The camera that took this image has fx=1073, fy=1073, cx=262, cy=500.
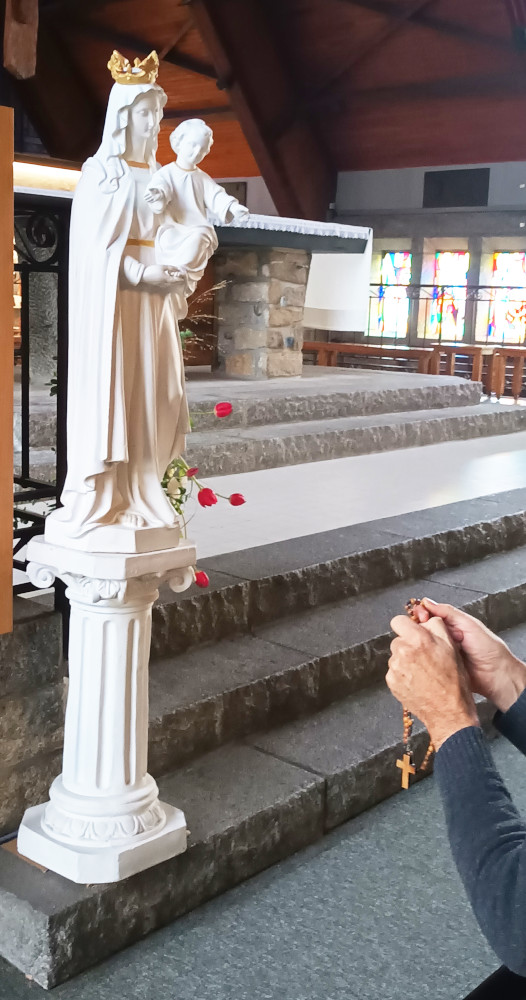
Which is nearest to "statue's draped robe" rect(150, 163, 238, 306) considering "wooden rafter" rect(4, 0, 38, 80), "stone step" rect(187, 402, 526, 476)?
"stone step" rect(187, 402, 526, 476)

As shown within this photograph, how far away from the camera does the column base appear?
1.97 metres

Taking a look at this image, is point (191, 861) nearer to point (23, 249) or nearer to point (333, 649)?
point (333, 649)

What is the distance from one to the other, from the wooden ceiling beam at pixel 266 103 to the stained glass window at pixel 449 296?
1662mm

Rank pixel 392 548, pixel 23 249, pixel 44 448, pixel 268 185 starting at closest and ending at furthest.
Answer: pixel 23 249 → pixel 392 548 → pixel 44 448 → pixel 268 185

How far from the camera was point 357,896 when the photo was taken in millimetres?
2260

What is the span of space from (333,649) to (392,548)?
28.9 inches

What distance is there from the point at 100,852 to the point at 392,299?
12088 mm

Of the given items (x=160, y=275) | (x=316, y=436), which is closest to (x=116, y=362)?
(x=160, y=275)

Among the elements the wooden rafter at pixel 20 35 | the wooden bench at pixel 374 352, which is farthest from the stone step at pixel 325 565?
the wooden bench at pixel 374 352

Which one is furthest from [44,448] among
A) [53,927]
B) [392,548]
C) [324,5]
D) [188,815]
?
[324,5]

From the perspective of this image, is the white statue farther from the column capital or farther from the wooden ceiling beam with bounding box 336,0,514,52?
the wooden ceiling beam with bounding box 336,0,514,52

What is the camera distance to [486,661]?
1.42 metres

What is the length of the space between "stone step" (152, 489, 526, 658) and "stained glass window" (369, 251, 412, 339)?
9.24 m

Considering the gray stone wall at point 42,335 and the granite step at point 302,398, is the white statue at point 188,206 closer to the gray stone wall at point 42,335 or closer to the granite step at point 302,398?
the granite step at point 302,398
